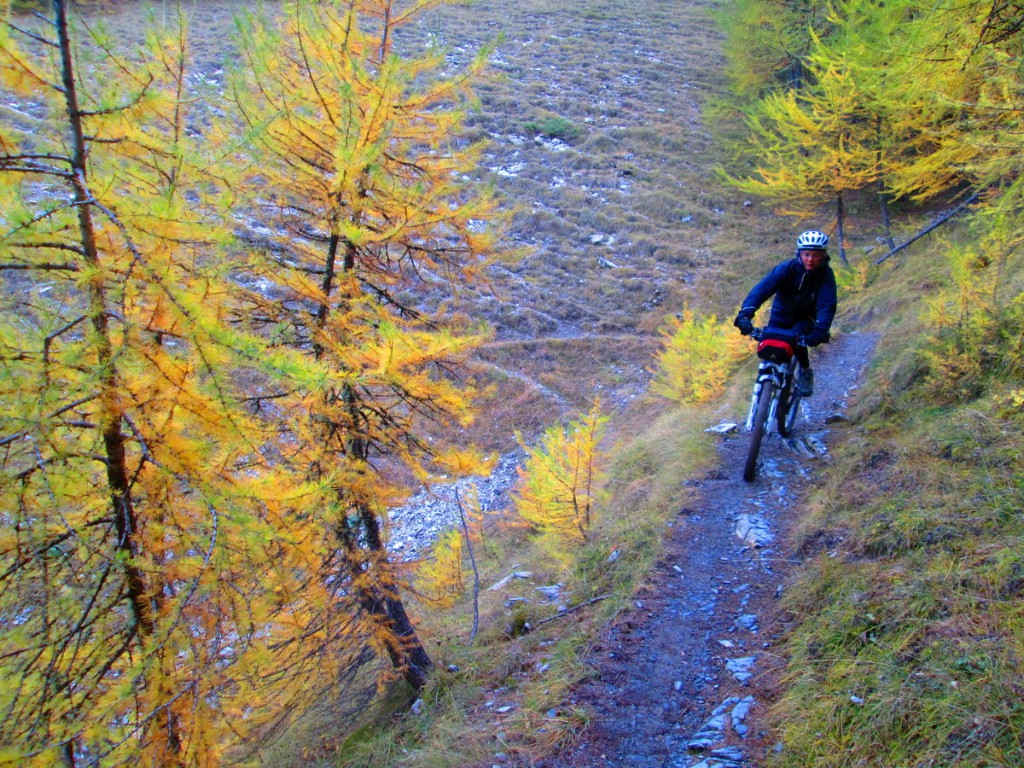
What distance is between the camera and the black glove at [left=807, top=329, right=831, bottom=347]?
17.9 ft

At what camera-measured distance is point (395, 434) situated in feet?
18.0

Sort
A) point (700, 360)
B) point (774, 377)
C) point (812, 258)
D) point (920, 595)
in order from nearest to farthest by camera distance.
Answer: point (920, 595) < point (812, 258) < point (774, 377) < point (700, 360)

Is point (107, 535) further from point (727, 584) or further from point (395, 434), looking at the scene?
point (727, 584)

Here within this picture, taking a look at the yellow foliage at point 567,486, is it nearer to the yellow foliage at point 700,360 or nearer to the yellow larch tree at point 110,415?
the yellow larch tree at point 110,415

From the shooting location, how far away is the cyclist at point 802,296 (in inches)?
216

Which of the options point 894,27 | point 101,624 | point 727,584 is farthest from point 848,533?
point 894,27

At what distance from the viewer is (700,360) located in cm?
1206

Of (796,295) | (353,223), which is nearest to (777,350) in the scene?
(796,295)

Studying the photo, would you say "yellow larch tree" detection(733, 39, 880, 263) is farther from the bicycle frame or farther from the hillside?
the bicycle frame

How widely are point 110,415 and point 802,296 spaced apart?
589 centimetres

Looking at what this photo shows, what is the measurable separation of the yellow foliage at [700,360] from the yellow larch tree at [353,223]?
24.0ft

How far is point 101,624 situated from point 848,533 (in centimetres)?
509

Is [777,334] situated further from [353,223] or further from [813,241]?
[353,223]

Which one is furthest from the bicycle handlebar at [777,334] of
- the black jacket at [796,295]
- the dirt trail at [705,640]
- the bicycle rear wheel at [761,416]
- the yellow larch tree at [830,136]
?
the yellow larch tree at [830,136]
